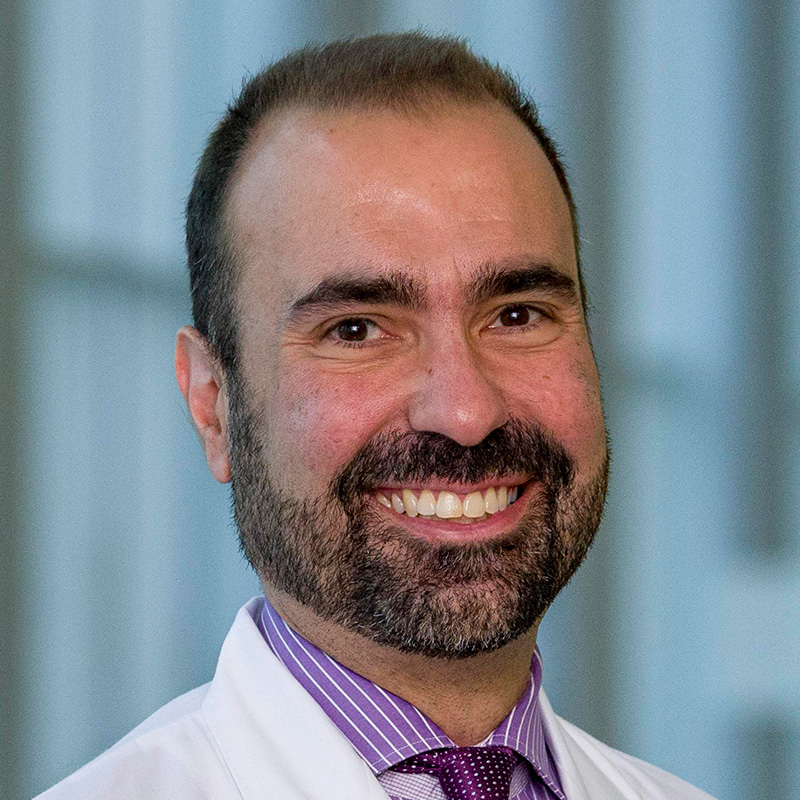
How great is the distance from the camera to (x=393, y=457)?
1.37 meters

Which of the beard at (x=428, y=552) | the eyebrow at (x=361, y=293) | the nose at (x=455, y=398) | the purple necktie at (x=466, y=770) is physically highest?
the eyebrow at (x=361, y=293)

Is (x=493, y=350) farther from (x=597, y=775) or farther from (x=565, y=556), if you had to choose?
(x=597, y=775)

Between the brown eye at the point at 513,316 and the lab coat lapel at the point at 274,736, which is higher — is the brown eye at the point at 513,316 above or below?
above

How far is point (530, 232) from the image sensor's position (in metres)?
1.47

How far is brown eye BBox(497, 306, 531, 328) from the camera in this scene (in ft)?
4.82

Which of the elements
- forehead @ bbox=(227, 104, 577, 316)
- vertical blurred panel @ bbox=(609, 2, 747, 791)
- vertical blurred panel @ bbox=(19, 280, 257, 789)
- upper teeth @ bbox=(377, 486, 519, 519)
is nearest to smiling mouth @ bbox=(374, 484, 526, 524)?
upper teeth @ bbox=(377, 486, 519, 519)

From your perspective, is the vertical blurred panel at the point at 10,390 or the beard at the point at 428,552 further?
the vertical blurred panel at the point at 10,390

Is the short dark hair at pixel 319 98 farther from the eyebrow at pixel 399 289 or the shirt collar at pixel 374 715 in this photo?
the shirt collar at pixel 374 715

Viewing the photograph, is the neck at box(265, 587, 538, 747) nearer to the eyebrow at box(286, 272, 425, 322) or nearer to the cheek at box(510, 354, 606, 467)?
the cheek at box(510, 354, 606, 467)

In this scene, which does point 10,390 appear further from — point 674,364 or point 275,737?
point 674,364

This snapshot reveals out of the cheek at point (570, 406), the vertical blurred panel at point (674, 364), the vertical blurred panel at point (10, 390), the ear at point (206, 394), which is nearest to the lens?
the cheek at point (570, 406)

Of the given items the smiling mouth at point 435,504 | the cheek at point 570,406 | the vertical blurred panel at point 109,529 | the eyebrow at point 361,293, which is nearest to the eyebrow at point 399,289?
the eyebrow at point 361,293

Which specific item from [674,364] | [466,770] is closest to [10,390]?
[466,770]

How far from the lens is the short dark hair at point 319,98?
1486 mm
